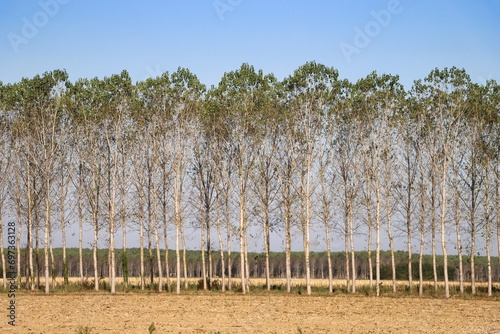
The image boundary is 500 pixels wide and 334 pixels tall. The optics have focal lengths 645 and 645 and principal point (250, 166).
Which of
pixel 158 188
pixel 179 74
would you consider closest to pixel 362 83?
pixel 179 74

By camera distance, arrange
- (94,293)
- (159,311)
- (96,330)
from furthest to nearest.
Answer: (94,293) → (159,311) → (96,330)

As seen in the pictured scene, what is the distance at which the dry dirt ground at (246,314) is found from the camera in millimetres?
24453

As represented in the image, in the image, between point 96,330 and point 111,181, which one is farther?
point 111,181

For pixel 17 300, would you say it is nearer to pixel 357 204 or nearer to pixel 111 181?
pixel 111 181

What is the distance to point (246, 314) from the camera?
29.5 metres

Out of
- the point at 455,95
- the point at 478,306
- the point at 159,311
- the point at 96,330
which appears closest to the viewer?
the point at 96,330

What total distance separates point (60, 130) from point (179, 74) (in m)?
9.81

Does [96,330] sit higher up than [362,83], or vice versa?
[362,83]

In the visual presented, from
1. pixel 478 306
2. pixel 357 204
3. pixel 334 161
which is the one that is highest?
pixel 334 161

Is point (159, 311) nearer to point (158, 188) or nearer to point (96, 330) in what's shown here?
point (96, 330)

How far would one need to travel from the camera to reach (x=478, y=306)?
3591 cm

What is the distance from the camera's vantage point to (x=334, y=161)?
47.6 meters

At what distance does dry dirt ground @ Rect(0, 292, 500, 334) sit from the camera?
24.5m

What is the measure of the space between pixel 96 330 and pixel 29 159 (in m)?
26.4
